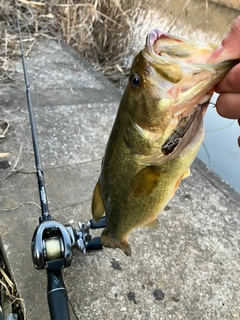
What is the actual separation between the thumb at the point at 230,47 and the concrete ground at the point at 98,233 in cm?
147

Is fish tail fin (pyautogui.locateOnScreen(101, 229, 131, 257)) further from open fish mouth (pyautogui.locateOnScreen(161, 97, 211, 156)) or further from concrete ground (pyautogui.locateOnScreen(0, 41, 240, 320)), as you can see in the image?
open fish mouth (pyautogui.locateOnScreen(161, 97, 211, 156))

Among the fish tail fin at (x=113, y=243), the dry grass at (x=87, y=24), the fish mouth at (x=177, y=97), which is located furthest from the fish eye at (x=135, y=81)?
the dry grass at (x=87, y=24)

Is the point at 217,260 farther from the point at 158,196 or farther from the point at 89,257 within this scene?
the point at 158,196

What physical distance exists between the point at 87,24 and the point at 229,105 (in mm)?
4471

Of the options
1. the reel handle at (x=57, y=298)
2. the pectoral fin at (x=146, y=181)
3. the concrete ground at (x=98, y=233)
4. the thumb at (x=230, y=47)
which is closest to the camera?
the thumb at (x=230, y=47)

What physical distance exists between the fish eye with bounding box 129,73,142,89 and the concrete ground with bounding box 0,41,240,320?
49.4 inches

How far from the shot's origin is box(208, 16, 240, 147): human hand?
110 cm

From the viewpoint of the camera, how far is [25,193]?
2.60 metres

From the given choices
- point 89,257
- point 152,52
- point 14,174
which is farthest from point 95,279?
point 152,52

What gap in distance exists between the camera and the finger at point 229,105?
1.20m

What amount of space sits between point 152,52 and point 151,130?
282 millimetres

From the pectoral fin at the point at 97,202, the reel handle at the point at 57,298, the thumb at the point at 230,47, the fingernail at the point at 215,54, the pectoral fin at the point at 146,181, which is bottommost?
the reel handle at the point at 57,298

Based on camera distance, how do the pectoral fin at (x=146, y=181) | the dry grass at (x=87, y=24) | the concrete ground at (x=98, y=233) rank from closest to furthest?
the pectoral fin at (x=146, y=181) → the concrete ground at (x=98, y=233) → the dry grass at (x=87, y=24)

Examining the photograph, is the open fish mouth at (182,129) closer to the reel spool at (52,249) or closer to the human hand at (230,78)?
the human hand at (230,78)
